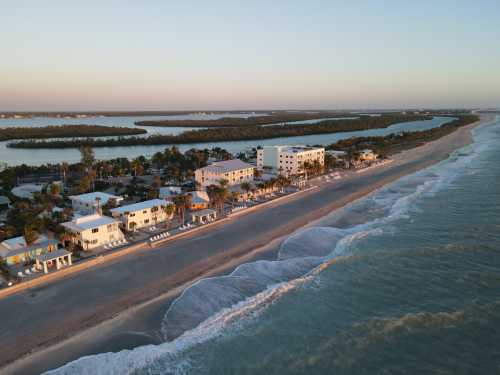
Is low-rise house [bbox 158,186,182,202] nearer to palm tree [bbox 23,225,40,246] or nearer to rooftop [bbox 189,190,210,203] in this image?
rooftop [bbox 189,190,210,203]

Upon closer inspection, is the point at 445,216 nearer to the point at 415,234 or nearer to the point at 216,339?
the point at 415,234

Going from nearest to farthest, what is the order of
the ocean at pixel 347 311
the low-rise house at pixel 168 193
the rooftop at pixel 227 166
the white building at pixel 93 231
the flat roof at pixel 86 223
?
1. the ocean at pixel 347 311
2. the white building at pixel 93 231
3. the flat roof at pixel 86 223
4. the low-rise house at pixel 168 193
5. the rooftop at pixel 227 166

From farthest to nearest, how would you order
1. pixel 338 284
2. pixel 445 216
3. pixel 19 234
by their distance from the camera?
pixel 445 216 → pixel 19 234 → pixel 338 284

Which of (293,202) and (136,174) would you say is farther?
(136,174)

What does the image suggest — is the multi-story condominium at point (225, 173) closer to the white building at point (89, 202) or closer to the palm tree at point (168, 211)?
the white building at point (89, 202)

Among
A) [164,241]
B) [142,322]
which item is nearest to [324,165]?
[164,241]

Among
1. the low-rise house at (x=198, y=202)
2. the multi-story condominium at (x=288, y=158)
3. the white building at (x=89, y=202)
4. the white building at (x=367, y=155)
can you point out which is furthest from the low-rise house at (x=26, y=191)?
the white building at (x=367, y=155)

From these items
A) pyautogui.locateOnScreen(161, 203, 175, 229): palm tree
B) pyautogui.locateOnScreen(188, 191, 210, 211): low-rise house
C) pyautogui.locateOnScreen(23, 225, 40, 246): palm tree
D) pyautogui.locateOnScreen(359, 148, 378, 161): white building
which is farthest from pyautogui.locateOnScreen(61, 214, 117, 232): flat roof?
pyautogui.locateOnScreen(359, 148, 378, 161): white building
